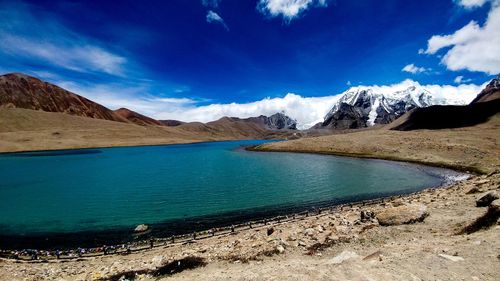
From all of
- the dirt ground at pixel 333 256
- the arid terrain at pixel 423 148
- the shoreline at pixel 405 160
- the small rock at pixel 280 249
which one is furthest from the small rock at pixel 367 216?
the arid terrain at pixel 423 148

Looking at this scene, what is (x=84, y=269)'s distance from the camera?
23.1 m

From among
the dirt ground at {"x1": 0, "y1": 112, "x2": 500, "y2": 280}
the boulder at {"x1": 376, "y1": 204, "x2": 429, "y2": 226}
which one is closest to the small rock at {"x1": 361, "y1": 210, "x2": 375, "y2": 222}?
the dirt ground at {"x1": 0, "y1": 112, "x2": 500, "y2": 280}

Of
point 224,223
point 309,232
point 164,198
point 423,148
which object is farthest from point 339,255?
point 423,148

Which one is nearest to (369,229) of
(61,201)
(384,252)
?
(384,252)

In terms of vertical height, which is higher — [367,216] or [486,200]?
[486,200]

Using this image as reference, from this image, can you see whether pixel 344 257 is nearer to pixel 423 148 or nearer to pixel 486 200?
pixel 486 200

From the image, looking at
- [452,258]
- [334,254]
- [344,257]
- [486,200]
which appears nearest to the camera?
[452,258]

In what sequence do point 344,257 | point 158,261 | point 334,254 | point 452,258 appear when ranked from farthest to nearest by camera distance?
point 158,261
point 334,254
point 344,257
point 452,258

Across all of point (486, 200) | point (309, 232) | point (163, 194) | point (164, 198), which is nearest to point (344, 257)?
point (309, 232)

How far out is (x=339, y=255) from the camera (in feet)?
60.5

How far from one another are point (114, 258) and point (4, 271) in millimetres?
8095

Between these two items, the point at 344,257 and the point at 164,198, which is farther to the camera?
the point at 164,198

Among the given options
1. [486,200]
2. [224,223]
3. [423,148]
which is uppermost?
[423,148]

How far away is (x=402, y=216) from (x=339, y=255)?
31.4 feet
